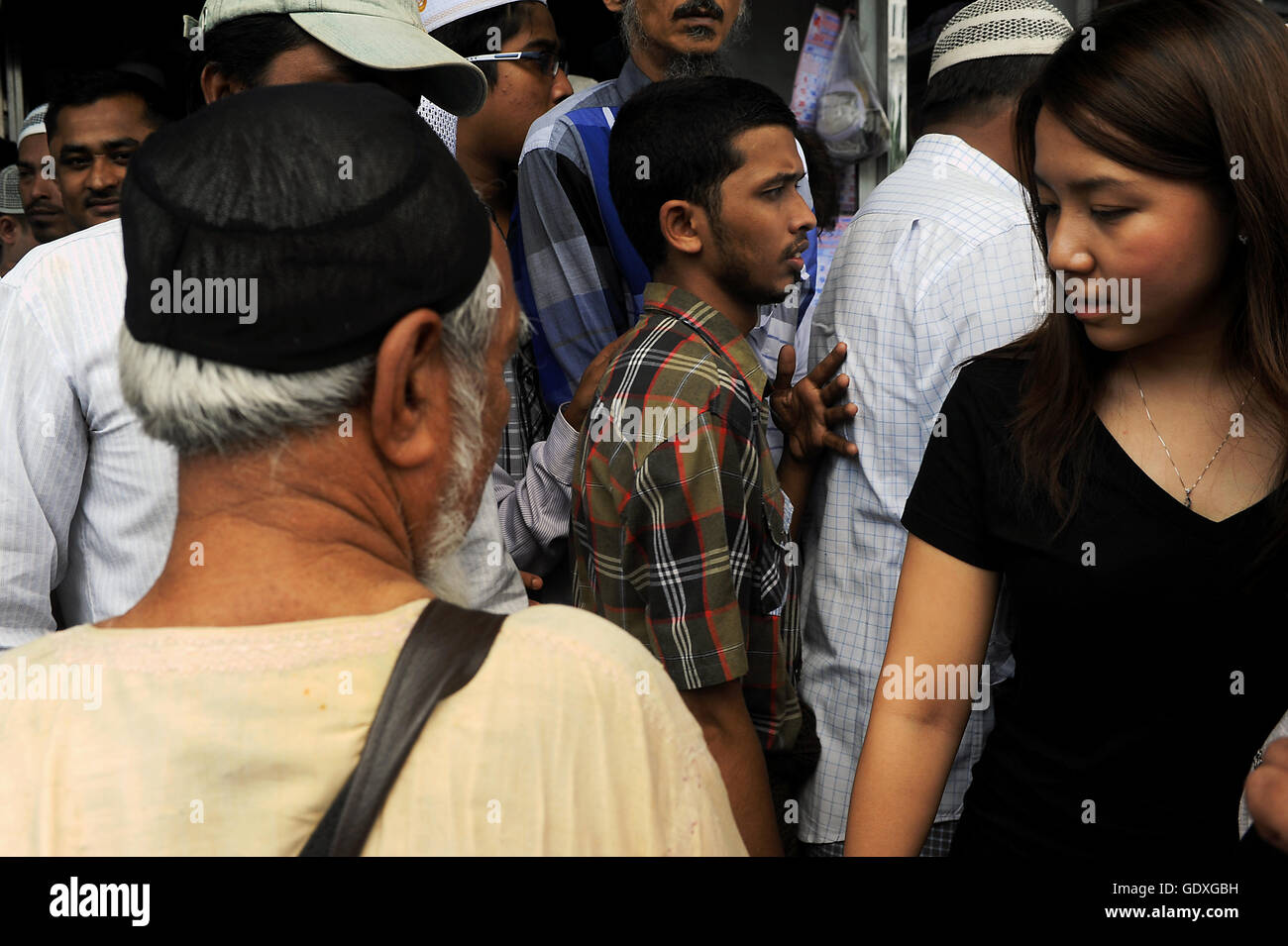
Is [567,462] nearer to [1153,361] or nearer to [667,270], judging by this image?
[667,270]

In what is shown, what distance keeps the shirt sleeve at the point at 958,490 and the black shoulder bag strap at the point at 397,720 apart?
953 mm

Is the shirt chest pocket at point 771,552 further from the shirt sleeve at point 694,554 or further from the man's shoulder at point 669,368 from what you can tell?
the man's shoulder at point 669,368

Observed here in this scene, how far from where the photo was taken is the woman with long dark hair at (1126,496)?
157cm

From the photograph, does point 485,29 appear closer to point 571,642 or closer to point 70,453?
point 70,453

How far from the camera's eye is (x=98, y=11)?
5.29 metres

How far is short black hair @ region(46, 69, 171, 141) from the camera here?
3.15 metres

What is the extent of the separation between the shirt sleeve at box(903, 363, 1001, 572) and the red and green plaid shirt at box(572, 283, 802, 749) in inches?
19.3

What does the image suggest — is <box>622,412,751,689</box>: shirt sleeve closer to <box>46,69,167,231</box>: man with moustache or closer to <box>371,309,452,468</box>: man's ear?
<box>371,309,452,468</box>: man's ear

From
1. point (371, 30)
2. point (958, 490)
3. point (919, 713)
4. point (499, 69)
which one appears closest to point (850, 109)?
point (499, 69)

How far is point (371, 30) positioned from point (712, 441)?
3.14 ft

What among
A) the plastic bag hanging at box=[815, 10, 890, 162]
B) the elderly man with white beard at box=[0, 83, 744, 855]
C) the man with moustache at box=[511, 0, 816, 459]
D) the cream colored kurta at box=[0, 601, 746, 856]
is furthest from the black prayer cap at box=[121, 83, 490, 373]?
the plastic bag hanging at box=[815, 10, 890, 162]

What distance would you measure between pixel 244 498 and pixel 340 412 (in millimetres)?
116

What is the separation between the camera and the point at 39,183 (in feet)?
14.9
